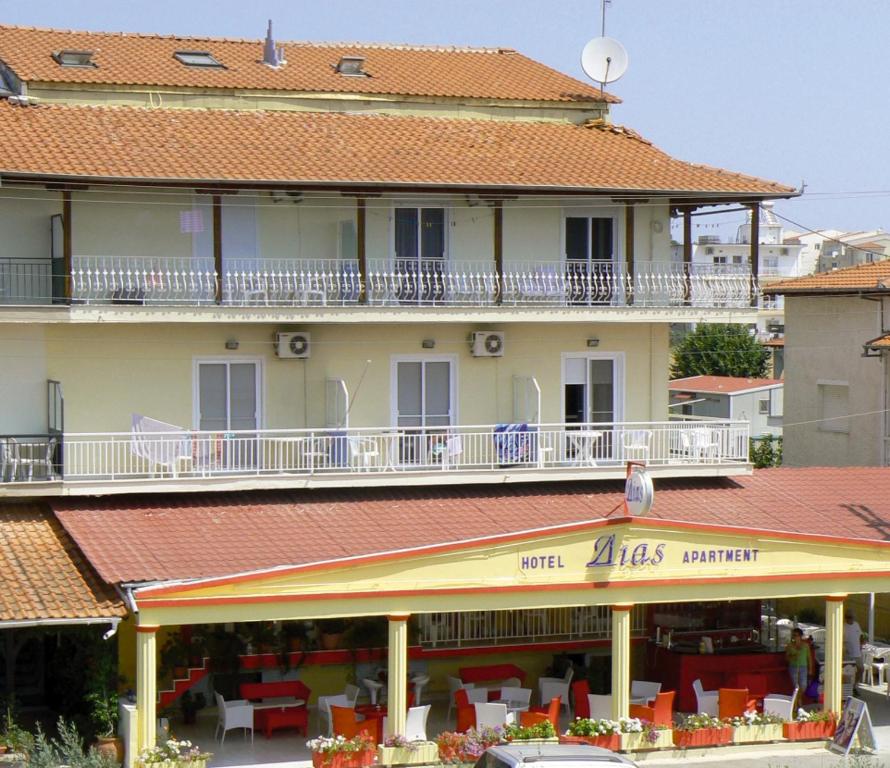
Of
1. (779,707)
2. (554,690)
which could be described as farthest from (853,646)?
(554,690)

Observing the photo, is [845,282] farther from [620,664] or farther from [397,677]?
[397,677]

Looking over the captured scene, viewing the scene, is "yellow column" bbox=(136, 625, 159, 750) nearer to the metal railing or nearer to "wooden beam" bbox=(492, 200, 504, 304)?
the metal railing

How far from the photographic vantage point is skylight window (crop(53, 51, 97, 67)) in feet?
104

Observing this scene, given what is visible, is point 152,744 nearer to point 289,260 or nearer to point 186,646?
point 186,646

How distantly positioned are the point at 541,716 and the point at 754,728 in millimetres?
3522

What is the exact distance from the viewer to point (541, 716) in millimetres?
25562

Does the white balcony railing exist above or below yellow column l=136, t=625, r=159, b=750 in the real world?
above

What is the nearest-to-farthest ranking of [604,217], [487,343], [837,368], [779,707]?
[779,707]
[487,343]
[604,217]
[837,368]

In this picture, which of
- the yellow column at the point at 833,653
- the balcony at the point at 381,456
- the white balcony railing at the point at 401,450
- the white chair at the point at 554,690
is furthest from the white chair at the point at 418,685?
the yellow column at the point at 833,653

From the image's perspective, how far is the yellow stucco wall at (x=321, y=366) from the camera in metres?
28.6

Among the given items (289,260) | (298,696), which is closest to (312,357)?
(289,260)

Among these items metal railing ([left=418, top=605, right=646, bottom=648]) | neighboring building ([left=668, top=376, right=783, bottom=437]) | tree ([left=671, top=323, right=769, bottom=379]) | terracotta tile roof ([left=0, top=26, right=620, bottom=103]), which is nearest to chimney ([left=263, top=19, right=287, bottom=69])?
terracotta tile roof ([left=0, top=26, right=620, bottom=103])

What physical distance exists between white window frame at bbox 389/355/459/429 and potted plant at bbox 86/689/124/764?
27.4 feet

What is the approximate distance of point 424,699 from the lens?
95.6 feet
